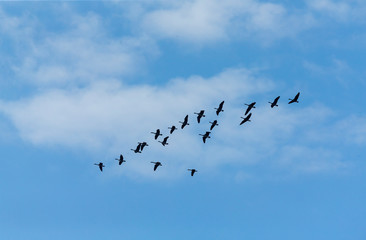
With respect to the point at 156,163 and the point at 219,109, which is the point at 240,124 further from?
the point at 156,163

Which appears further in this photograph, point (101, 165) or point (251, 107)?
point (101, 165)

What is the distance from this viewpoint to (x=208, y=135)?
14725 cm

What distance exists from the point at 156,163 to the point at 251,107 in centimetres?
2258

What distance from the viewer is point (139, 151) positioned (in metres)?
148

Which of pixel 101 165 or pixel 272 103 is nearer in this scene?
pixel 272 103

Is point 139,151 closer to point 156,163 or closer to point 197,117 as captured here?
point 156,163

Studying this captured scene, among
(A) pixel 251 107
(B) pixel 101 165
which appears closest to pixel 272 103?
(A) pixel 251 107

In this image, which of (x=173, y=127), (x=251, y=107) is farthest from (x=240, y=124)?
(x=173, y=127)

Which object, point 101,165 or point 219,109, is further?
point 101,165

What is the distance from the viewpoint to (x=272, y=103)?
467 ft

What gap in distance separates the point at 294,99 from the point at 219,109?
14.5 meters

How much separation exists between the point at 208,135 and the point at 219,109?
5.91m

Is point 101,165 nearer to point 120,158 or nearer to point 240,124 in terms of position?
point 120,158

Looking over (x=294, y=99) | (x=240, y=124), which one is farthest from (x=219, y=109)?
(x=294, y=99)
